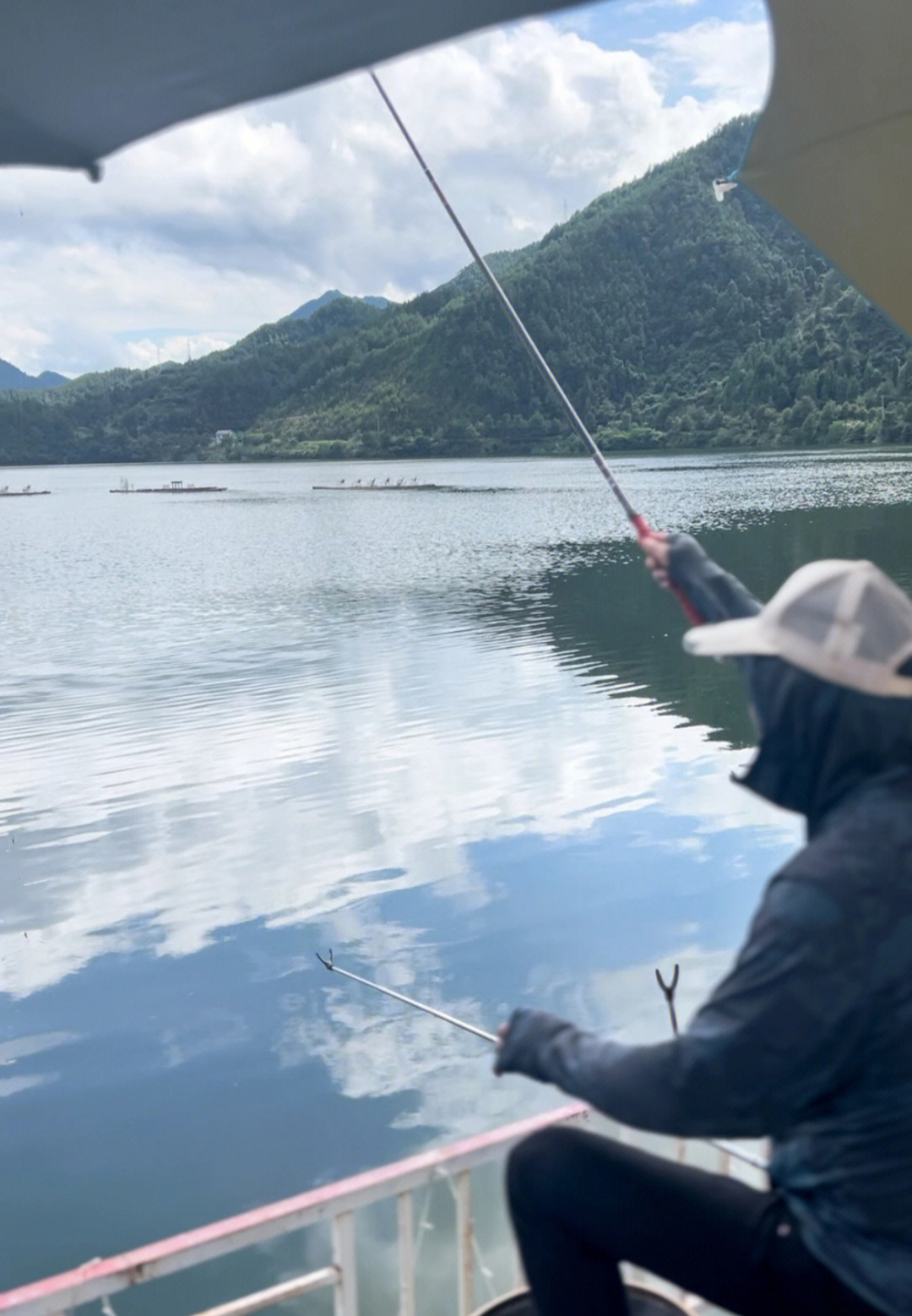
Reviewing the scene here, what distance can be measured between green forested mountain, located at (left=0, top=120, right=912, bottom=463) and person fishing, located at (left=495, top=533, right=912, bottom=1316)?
4185cm

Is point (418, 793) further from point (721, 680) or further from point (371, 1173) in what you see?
point (371, 1173)

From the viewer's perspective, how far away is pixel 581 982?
7.01 metres

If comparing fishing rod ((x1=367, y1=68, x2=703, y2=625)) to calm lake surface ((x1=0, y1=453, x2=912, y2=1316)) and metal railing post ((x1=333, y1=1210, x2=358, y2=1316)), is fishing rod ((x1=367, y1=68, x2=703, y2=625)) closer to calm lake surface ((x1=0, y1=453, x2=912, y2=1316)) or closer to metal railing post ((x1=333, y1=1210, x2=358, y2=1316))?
metal railing post ((x1=333, y1=1210, x2=358, y2=1316))

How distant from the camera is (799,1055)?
2.82 feet

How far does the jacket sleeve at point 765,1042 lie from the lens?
85cm

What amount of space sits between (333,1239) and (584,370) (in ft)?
167

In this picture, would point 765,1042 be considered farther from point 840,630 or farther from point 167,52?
point 167,52

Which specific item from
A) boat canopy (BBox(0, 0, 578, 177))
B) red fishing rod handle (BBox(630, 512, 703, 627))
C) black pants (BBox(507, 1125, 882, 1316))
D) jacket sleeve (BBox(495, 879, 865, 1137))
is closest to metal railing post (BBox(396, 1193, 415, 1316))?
black pants (BBox(507, 1125, 882, 1316))

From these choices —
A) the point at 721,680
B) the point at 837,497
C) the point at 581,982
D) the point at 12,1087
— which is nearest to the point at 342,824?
the point at 581,982

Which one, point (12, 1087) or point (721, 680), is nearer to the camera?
point (12, 1087)

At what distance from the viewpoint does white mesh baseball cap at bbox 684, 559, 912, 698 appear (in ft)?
3.03

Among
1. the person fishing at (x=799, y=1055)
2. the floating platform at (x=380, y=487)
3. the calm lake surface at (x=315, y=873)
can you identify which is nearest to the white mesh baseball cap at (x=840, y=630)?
the person fishing at (x=799, y=1055)

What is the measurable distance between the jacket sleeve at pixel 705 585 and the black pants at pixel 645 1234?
22.9 inches

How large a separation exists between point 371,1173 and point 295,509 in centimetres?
4857
